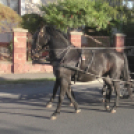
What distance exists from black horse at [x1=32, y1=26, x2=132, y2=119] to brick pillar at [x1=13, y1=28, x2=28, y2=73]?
7443 mm

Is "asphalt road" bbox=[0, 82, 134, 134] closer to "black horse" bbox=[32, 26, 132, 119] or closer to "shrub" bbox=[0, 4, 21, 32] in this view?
"black horse" bbox=[32, 26, 132, 119]

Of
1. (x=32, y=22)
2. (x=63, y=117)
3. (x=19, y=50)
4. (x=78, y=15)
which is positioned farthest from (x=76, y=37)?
(x=63, y=117)

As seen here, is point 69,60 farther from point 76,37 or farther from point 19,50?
point 76,37

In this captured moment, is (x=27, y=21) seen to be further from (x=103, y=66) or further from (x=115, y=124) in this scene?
(x=115, y=124)

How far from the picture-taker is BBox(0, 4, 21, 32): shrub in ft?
56.6

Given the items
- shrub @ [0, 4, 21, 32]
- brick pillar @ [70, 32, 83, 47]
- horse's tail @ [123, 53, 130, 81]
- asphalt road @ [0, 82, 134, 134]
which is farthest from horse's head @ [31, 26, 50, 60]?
shrub @ [0, 4, 21, 32]

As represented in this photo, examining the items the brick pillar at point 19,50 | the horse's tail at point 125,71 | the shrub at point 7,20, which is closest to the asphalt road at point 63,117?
the horse's tail at point 125,71

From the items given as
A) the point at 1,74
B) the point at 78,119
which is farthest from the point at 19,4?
the point at 78,119

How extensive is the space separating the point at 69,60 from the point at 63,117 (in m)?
1.36

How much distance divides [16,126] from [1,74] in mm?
8002

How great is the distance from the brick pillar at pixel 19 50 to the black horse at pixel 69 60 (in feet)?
24.4

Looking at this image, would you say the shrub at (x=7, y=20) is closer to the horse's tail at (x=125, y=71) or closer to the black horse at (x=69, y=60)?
the black horse at (x=69, y=60)

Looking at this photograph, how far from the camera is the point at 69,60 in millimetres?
5484

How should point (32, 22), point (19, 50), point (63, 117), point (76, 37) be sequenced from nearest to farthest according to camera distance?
1. point (63, 117)
2. point (19, 50)
3. point (76, 37)
4. point (32, 22)
